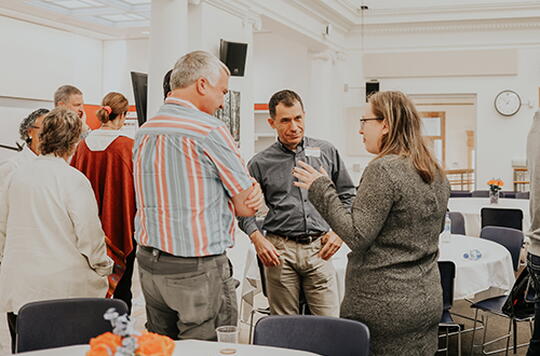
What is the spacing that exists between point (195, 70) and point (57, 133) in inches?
37.2

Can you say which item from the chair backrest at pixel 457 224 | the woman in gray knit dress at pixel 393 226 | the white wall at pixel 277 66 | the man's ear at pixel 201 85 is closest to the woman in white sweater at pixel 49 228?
the man's ear at pixel 201 85

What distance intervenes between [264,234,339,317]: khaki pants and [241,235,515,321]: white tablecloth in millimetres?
461

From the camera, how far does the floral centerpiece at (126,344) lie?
1.25 m

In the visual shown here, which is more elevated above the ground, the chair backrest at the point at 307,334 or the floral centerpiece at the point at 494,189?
the floral centerpiece at the point at 494,189

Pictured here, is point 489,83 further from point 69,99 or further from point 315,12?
point 69,99

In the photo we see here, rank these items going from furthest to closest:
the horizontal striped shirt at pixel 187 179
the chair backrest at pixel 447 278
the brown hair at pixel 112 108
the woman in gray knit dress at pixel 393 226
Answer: the brown hair at pixel 112 108, the chair backrest at pixel 447 278, the horizontal striped shirt at pixel 187 179, the woman in gray knit dress at pixel 393 226

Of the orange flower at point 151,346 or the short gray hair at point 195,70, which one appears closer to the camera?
the orange flower at point 151,346

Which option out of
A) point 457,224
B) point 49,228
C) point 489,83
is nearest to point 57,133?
point 49,228

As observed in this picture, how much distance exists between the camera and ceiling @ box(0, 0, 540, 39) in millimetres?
9391

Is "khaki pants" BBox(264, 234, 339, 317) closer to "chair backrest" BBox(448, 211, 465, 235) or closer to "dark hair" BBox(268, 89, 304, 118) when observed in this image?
"dark hair" BBox(268, 89, 304, 118)

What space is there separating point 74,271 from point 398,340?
160 cm

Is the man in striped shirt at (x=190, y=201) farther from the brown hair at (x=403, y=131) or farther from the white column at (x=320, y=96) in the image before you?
the white column at (x=320, y=96)

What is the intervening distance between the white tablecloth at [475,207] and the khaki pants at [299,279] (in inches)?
149

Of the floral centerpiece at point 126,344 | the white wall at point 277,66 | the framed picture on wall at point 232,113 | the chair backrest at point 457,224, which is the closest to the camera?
the floral centerpiece at point 126,344
